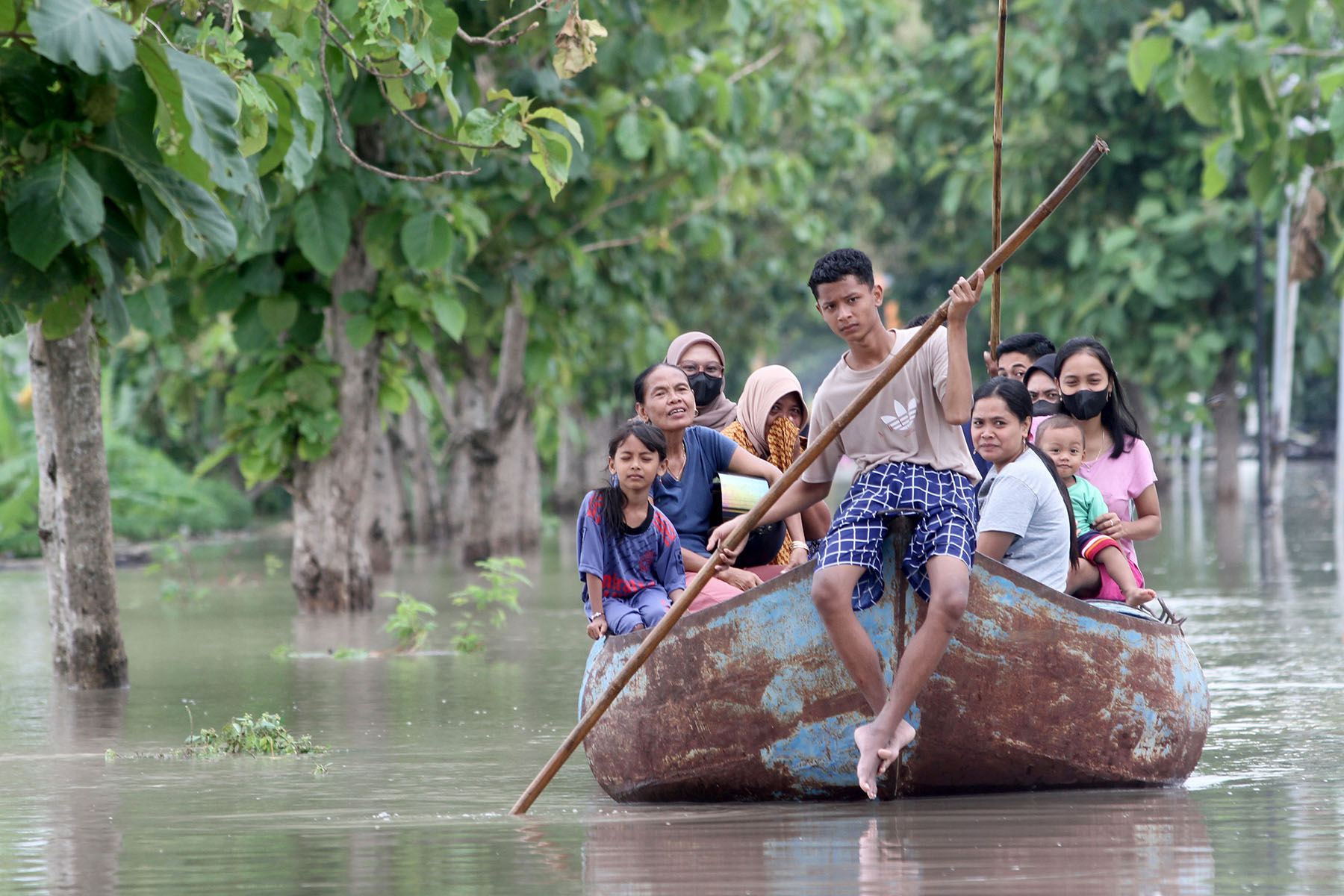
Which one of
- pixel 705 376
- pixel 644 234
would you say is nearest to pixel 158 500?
pixel 644 234

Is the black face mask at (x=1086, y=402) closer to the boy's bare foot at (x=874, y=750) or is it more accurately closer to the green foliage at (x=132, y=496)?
the boy's bare foot at (x=874, y=750)

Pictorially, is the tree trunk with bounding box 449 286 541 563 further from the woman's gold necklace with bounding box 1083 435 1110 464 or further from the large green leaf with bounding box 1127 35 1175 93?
the woman's gold necklace with bounding box 1083 435 1110 464

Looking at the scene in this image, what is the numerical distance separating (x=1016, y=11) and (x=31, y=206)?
23550 mm

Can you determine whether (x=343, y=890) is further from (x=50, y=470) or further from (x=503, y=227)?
(x=503, y=227)

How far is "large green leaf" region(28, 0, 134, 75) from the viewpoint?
4.84 meters

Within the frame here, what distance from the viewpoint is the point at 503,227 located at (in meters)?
14.3

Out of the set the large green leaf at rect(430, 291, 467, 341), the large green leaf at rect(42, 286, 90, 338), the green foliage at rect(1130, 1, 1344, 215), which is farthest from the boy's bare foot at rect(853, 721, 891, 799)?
the green foliage at rect(1130, 1, 1344, 215)

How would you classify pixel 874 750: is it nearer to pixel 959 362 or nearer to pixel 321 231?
pixel 959 362

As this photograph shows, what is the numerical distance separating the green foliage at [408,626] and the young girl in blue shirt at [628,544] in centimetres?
403

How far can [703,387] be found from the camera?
7285mm

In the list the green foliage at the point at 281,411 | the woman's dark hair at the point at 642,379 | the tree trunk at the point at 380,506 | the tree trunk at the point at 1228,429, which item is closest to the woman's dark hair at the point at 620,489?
the woman's dark hair at the point at 642,379

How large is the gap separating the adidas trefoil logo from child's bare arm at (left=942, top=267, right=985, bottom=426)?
0.42 feet

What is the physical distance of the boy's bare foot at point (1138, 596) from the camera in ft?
20.6

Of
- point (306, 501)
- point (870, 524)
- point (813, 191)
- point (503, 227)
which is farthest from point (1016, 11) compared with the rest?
point (870, 524)
